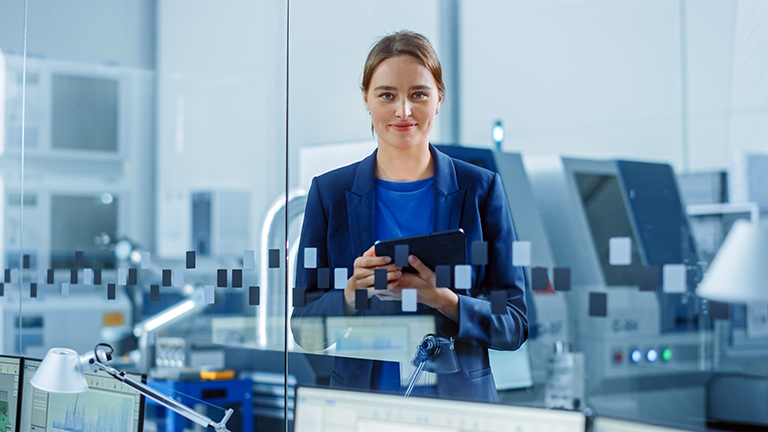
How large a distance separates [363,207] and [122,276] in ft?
3.51

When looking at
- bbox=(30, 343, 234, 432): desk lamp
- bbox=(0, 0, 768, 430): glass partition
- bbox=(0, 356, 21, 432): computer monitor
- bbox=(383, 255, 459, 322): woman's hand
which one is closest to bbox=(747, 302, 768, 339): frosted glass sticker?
bbox=(0, 0, 768, 430): glass partition

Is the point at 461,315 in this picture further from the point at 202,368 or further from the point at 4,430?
the point at 202,368

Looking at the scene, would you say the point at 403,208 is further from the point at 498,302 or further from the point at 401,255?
the point at 498,302

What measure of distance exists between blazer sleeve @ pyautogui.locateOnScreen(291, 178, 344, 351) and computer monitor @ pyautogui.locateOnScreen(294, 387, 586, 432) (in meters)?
0.51

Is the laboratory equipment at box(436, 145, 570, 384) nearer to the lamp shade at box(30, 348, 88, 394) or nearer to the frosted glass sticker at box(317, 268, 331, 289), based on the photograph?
the frosted glass sticker at box(317, 268, 331, 289)

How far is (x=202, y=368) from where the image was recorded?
2.96 metres

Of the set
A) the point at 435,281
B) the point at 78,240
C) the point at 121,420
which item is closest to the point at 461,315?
the point at 435,281

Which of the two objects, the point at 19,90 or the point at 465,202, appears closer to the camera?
the point at 465,202

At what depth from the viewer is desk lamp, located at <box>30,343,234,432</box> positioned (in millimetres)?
1480

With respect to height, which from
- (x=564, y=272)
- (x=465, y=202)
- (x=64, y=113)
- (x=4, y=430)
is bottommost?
(x=4, y=430)

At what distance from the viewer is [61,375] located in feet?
4.87

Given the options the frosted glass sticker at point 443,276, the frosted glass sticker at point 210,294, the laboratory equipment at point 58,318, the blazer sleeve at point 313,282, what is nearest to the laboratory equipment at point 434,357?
the frosted glass sticker at point 443,276

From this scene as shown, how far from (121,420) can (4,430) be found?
0.57 meters

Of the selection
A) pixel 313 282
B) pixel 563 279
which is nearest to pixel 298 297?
pixel 313 282
